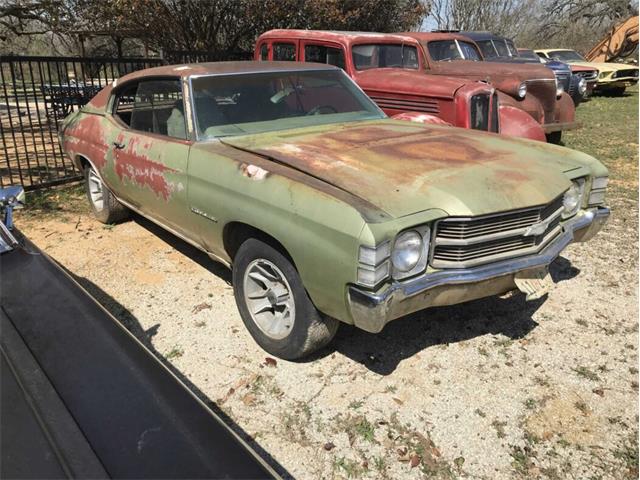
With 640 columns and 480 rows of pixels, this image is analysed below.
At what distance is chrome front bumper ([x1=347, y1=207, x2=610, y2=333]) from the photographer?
2.41 m

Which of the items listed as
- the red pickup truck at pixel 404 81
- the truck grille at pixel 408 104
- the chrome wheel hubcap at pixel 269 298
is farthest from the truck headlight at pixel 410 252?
the truck grille at pixel 408 104

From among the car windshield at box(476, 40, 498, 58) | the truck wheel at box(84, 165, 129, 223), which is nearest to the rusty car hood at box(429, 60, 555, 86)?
the car windshield at box(476, 40, 498, 58)

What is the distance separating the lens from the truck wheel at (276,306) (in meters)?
2.83

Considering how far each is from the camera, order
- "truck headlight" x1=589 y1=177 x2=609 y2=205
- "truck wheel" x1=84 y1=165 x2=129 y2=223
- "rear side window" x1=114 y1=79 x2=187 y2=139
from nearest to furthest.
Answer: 1. "truck headlight" x1=589 y1=177 x2=609 y2=205
2. "rear side window" x1=114 y1=79 x2=187 y2=139
3. "truck wheel" x1=84 y1=165 x2=129 y2=223

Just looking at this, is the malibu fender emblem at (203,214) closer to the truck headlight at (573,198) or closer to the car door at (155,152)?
the car door at (155,152)

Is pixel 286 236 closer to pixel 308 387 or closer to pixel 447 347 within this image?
pixel 308 387

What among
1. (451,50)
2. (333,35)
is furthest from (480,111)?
(451,50)

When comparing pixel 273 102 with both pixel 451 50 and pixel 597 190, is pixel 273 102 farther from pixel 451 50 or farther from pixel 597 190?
pixel 451 50

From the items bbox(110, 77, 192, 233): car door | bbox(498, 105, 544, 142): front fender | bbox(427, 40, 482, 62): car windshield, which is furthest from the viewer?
bbox(427, 40, 482, 62): car windshield

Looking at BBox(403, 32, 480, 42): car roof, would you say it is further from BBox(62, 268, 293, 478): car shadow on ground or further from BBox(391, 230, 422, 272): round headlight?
BBox(391, 230, 422, 272): round headlight

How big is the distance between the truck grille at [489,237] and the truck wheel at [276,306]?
2.35 ft

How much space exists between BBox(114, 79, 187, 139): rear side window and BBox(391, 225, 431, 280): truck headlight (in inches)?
73.1

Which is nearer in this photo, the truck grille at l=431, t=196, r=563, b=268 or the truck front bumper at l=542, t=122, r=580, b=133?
the truck grille at l=431, t=196, r=563, b=268

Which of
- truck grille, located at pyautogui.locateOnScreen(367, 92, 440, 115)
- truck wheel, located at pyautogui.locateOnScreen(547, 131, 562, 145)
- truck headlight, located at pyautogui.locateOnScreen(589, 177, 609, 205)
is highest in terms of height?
truck grille, located at pyautogui.locateOnScreen(367, 92, 440, 115)
